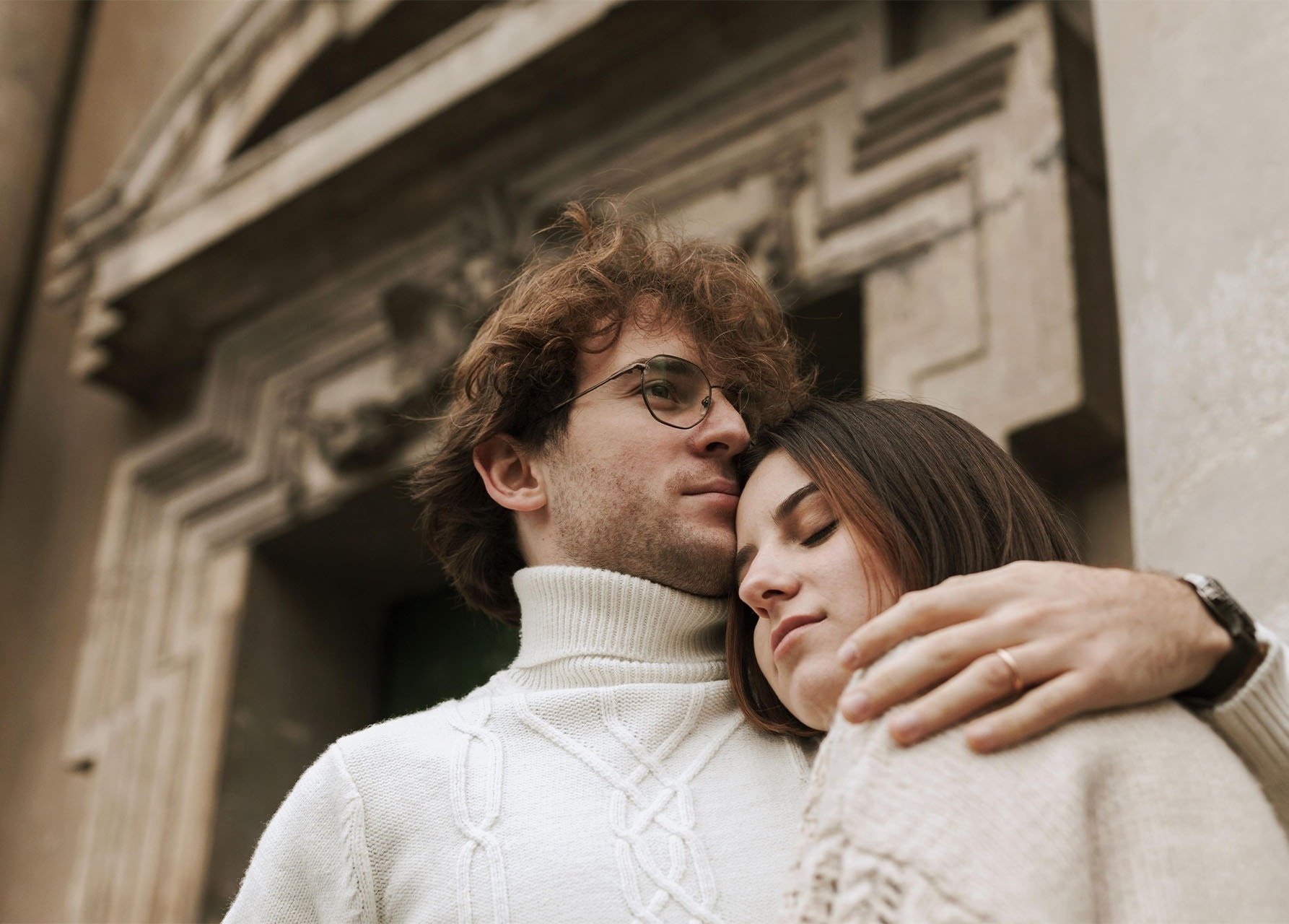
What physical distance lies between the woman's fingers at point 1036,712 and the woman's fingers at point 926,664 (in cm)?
4

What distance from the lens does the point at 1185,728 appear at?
59.1 inches

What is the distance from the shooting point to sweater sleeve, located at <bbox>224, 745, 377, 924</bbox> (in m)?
2.04

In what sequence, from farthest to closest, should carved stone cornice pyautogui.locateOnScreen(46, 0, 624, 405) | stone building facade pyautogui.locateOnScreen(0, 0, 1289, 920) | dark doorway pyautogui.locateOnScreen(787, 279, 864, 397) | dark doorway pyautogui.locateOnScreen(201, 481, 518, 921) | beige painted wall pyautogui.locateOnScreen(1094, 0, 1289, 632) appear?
dark doorway pyautogui.locateOnScreen(201, 481, 518, 921) < carved stone cornice pyautogui.locateOnScreen(46, 0, 624, 405) < dark doorway pyautogui.locateOnScreen(787, 279, 864, 397) < stone building facade pyautogui.locateOnScreen(0, 0, 1289, 920) < beige painted wall pyautogui.locateOnScreen(1094, 0, 1289, 632)

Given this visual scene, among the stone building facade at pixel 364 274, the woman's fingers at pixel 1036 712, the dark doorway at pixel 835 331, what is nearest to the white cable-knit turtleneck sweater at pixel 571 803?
the woman's fingers at pixel 1036 712

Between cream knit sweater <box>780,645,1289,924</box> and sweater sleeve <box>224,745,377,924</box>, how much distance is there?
778mm

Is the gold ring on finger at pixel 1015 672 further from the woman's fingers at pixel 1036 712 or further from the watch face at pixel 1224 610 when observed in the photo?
the watch face at pixel 1224 610

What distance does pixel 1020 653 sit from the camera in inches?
58.4

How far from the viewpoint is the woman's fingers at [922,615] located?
1542mm

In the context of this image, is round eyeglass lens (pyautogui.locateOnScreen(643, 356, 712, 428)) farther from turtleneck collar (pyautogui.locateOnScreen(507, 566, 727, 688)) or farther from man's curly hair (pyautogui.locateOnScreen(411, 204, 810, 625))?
turtleneck collar (pyautogui.locateOnScreen(507, 566, 727, 688))

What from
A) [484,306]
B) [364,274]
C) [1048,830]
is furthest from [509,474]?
[364,274]

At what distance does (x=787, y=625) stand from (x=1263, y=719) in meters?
0.54

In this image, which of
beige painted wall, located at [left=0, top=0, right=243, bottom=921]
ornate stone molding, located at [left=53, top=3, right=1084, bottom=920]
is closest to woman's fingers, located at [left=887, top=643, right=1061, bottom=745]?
ornate stone molding, located at [left=53, top=3, right=1084, bottom=920]

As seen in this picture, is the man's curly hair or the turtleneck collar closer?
the turtleneck collar

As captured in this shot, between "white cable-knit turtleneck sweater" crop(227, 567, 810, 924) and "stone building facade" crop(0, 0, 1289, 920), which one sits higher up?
"stone building facade" crop(0, 0, 1289, 920)
